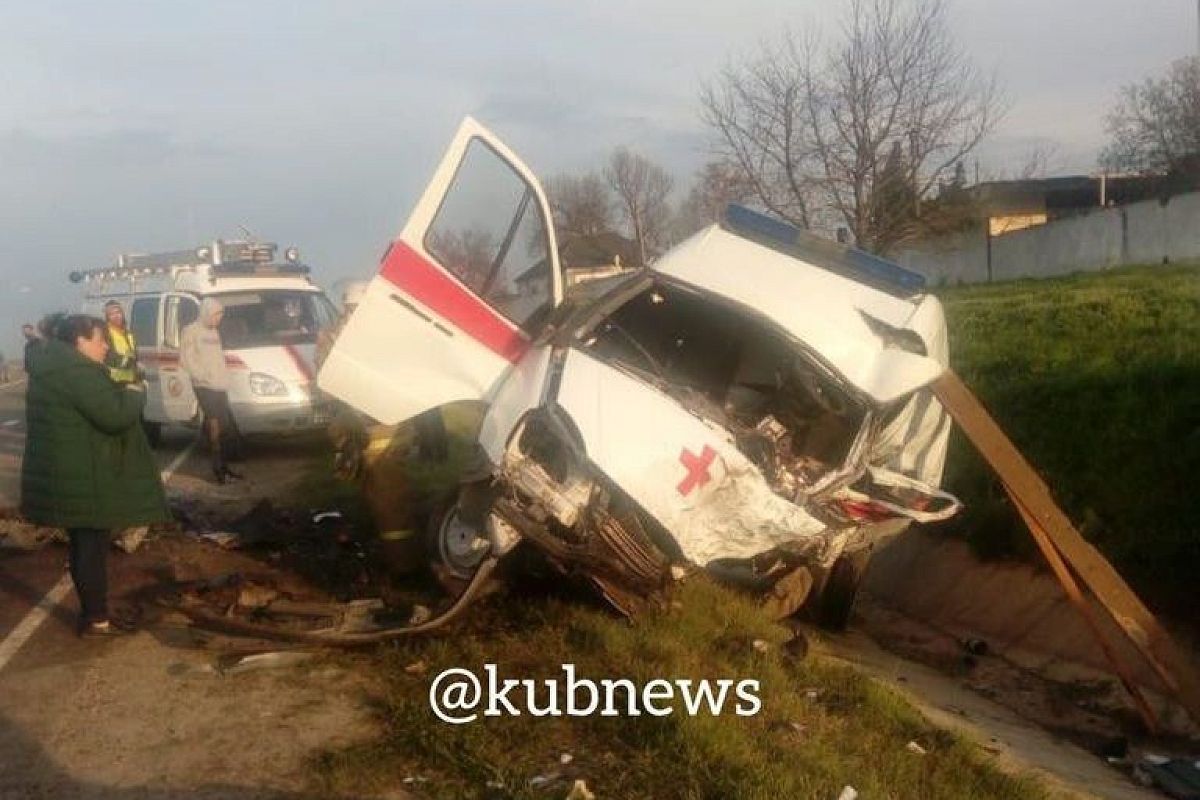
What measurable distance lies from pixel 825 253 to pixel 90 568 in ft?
14.6

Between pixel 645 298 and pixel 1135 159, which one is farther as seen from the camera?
pixel 1135 159

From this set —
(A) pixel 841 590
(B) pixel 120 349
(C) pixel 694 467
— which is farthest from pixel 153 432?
(C) pixel 694 467

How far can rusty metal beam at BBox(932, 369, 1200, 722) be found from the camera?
6535mm

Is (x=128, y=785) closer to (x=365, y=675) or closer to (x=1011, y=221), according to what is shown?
(x=365, y=675)

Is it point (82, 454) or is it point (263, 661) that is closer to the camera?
point (263, 661)

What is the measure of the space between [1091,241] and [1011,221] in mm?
20525

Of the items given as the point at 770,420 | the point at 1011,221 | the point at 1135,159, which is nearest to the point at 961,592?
the point at 770,420

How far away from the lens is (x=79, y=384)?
609 centimetres

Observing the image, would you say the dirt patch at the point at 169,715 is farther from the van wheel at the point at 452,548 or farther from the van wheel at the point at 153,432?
the van wheel at the point at 153,432

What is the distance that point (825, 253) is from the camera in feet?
23.7

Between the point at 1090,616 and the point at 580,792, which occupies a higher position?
the point at 580,792

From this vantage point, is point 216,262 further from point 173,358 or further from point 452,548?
point 452,548

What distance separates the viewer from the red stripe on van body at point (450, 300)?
676 cm

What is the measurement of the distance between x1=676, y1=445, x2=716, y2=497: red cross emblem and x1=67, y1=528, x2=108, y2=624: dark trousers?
119 inches
